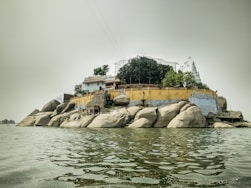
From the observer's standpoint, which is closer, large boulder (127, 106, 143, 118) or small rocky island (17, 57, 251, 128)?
small rocky island (17, 57, 251, 128)

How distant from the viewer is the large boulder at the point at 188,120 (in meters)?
28.3

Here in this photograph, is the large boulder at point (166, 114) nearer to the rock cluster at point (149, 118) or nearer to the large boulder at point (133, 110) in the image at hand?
the rock cluster at point (149, 118)

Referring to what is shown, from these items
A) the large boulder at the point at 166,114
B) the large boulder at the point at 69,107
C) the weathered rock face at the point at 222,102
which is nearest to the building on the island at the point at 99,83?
the large boulder at the point at 69,107

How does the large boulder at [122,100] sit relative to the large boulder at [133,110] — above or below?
above

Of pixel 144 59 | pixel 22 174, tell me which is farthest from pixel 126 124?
pixel 22 174

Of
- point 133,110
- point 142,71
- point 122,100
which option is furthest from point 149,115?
point 142,71

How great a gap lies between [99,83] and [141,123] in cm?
2508

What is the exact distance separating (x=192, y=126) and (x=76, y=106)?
22.5 meters

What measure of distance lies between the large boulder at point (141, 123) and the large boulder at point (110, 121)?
1605 millimetres

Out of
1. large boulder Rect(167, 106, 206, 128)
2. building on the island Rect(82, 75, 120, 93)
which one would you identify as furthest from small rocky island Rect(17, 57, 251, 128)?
building on the island Rect(82, 75, 120, 93)

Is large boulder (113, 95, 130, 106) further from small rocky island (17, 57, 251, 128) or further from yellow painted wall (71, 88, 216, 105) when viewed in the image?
yellow painted wall (71, 88, 216, 105)

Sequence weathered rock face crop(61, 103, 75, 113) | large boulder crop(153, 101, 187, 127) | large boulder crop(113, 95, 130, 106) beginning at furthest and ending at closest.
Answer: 1. weathered rock face crop(61, 103, 75, 113)
2. large boulder crop(113, 95, 130, 106)
3. large boulder crop(153, 101, 187, 127)

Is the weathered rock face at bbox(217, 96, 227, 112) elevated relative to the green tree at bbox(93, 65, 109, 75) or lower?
lower

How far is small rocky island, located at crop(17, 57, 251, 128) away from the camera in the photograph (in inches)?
1184
